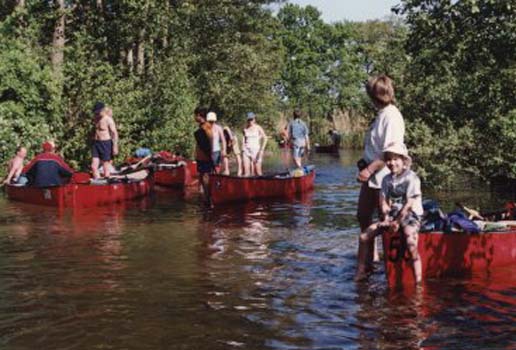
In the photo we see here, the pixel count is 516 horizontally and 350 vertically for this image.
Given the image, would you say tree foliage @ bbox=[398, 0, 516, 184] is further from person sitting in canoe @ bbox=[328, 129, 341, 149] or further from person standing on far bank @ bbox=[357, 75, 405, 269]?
person sitting in canoe @ bbox=[328, 129, 341, 149]

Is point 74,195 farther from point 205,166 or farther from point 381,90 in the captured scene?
point 381,90

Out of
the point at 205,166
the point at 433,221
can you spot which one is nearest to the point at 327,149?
the point at 205,166

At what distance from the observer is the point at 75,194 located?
15.7 metres

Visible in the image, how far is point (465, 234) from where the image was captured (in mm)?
8422

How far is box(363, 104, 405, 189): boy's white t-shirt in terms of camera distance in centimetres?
793

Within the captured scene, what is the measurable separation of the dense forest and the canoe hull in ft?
10.8

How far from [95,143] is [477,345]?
12.8 metres

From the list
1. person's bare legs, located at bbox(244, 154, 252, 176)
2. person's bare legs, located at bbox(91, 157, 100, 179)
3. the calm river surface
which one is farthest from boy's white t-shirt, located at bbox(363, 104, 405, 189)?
person's bare legs, located at bbox(244, 154, 252, 176)

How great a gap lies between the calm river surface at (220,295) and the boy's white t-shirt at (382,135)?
1174mm

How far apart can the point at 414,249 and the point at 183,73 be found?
73.1ft

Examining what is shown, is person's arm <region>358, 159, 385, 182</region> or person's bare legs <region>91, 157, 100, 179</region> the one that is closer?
person's arm <region>358, 159, 385, 182</region>

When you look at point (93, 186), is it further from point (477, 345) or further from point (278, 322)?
point (477, 345)

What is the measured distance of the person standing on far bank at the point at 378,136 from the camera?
313 inches

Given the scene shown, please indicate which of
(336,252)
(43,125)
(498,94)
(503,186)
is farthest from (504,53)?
(43,125)
